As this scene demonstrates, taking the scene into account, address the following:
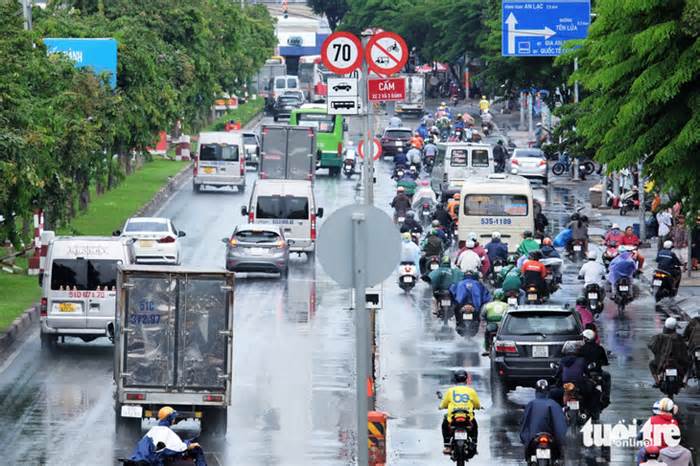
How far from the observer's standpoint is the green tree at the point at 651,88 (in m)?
23.9

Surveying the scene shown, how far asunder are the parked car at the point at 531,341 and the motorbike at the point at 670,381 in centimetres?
134

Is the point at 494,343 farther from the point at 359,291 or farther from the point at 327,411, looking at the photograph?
the point at 359,291

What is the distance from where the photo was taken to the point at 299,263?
48.8m

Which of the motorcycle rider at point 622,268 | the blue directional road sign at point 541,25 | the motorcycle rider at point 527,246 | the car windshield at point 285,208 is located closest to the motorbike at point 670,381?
the motorcycle rider at point 622,268

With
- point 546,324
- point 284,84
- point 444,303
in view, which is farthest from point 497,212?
point 284,84

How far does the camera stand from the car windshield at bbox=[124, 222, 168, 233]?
4609 centimetres

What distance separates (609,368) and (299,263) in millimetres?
18227

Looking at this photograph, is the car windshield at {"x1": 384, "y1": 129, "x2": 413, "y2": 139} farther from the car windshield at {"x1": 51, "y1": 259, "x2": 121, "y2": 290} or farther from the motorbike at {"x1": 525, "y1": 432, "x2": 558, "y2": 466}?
the motorbike at {"x1": 525, "y1": 432, "x2": 558, "y2": 466}

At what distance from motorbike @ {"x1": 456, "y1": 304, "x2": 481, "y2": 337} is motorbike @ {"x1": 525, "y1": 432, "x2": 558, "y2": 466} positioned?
13.7 metres

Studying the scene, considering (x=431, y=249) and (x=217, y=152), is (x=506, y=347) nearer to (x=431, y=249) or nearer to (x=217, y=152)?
(x=431, y=249)

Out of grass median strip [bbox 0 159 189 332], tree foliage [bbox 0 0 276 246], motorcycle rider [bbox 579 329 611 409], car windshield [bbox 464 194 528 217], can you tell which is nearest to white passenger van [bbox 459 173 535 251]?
car windshield [bbox 464 194 528 217]

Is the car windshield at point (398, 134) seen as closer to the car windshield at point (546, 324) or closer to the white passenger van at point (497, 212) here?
the white passenger van at point (497, 212)

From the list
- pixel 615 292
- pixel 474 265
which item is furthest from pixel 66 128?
pixel 615 292

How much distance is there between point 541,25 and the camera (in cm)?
5728
